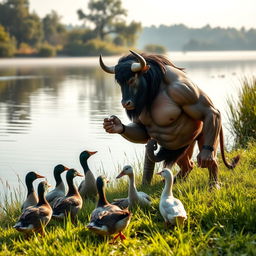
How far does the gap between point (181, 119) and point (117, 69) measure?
37.6 inches

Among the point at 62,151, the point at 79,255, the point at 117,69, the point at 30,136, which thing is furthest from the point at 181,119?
the point at 30,136

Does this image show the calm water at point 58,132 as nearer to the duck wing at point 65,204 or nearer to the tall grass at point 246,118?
the tall grass at point 246,118

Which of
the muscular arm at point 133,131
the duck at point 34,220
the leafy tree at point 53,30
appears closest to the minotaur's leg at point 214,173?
the muscular arm at point 133,131

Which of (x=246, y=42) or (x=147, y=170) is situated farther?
(x=246, y=42)

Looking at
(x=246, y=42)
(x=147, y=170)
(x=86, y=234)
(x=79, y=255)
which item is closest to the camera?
(x=79, y=255)

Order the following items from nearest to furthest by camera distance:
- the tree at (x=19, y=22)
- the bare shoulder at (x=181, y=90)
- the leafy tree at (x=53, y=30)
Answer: the bare shoulder at (x=181, y=90), the tree at (x=19, y=22), the leafy tree at (x=53, y=30)

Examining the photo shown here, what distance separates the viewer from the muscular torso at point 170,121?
7082mm

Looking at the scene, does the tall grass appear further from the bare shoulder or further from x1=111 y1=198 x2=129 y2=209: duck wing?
x1=111 y1=198 x2=129 y2=209: duck wing

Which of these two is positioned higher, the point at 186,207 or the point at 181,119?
the point at 181,119

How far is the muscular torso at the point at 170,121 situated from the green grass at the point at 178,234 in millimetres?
649

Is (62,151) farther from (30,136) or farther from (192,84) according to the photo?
(192,84)

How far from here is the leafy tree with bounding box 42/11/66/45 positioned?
85.6 metres

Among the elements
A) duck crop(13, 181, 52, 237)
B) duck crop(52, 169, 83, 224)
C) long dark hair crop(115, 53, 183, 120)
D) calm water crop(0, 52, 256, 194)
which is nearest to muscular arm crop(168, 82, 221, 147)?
long dark hair crop(115, 53, 183, 120)

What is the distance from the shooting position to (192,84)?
23.4ft
